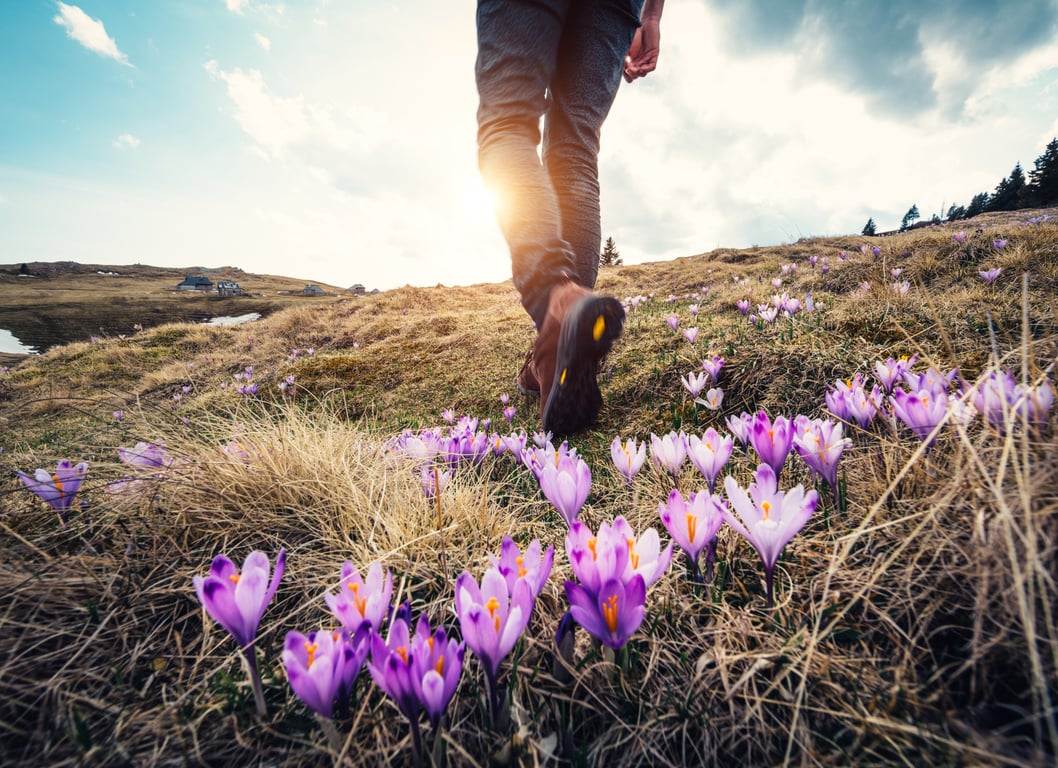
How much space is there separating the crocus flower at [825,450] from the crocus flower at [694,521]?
0.40 meters

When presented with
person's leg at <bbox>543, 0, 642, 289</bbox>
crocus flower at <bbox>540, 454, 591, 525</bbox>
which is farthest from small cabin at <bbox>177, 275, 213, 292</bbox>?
crocus flower at <bbox>540, 454, 591, 525</bbox>

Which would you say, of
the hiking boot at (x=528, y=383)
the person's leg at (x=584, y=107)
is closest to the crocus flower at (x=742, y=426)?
the person's leg at (x=584, y=107)

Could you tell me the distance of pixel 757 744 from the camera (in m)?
0.68

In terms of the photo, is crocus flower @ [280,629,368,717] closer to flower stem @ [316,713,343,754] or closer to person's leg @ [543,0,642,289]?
flower stem @ [316,713,343,754]

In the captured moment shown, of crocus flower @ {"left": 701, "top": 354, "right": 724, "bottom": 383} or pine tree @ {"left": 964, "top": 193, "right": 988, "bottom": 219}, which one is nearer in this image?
crocus flower @ {"left": 701, "top": 354, "right": 724, "bottom": 383}

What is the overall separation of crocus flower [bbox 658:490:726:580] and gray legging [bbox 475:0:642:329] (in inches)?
48.8

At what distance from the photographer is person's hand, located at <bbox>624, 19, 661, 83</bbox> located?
3.20m

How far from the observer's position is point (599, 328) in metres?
1.66

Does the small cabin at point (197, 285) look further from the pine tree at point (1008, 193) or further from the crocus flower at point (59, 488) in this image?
the pine tree at point (1008, 193)

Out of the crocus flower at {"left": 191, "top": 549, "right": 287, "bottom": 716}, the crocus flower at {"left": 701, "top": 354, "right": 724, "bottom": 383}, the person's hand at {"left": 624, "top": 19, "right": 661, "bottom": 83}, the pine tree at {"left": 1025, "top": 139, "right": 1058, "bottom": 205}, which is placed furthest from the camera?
the pine tree at {"left": 1025, "top": 139, "right": 1058, "bottom": 205}

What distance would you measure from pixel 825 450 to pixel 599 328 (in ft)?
2.52

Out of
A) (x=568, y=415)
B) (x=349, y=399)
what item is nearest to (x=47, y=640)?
(x=568, y=415)

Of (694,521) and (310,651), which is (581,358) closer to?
(694,521)

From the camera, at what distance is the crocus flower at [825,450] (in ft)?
3.88
